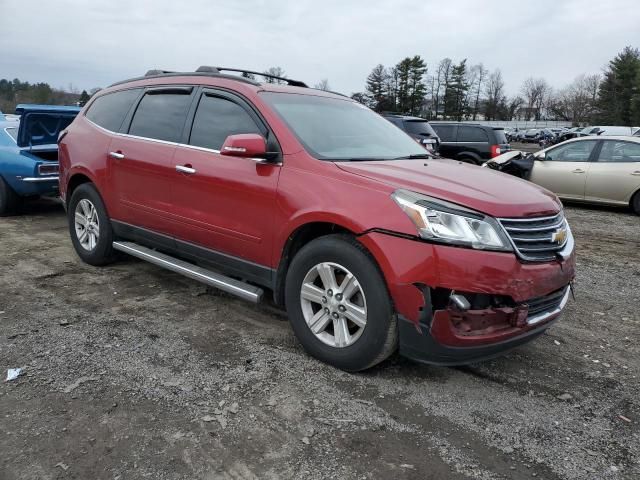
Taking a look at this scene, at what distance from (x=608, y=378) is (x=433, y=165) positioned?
1.86 meters

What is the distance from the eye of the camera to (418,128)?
46.0 feet

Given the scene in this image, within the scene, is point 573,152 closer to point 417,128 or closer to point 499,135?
point 417,128

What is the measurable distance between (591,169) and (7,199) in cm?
1039

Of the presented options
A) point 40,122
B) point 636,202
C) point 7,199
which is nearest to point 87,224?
point 7,199

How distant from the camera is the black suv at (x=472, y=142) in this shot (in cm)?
1516

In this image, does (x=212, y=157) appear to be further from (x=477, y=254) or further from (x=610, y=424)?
(x=610, y=424)

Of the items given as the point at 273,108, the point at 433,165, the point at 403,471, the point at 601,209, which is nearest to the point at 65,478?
the point at 403,471

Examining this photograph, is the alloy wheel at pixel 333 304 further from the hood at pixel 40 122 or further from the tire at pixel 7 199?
the tire at pixel 7 199

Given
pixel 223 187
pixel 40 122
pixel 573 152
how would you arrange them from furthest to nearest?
1. pixel 573 152
2. pixel 40 122
3. pixel 223 187

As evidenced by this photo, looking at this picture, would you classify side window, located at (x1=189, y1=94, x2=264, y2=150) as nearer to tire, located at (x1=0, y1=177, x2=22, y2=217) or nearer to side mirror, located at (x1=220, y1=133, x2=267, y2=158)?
side mirror, located at (x1=220, y1=133, x2=267, y2=158)

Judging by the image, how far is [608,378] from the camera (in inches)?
135

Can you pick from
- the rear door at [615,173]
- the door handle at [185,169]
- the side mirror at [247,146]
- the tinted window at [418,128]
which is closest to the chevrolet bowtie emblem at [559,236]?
the side mirror at [247,146]

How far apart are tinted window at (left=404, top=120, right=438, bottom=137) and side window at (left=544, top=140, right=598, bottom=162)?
384 centimetres

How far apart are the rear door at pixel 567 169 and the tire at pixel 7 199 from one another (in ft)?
31.7
